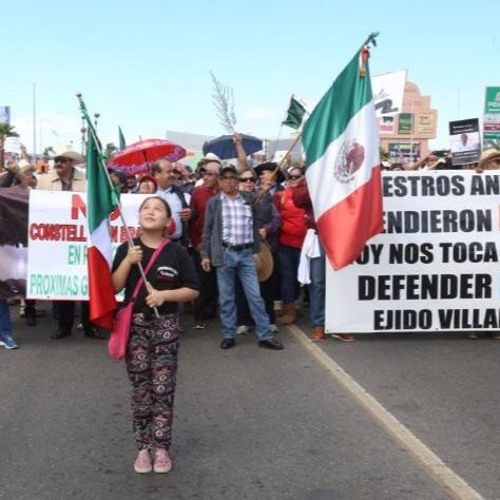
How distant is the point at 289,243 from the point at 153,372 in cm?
422

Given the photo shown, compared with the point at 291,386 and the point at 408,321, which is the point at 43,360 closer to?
the point at 291,386

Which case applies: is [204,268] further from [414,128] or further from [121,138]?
[414,128]

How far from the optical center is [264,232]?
302 inches

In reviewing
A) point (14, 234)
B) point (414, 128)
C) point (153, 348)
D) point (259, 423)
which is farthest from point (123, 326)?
point (414, 128)

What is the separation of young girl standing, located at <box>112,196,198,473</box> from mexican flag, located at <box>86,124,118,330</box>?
100 mm

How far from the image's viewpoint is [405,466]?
400 cm

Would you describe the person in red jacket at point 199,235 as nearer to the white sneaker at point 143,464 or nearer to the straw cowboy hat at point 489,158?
the straw cowboy hat at point 489,158

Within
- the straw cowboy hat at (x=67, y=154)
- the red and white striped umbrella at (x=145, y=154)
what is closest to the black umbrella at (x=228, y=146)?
the red and white striped umbrella at (x=145, y=154)

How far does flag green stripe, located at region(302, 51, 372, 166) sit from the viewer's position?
22.0 feet

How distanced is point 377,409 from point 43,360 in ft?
10.5

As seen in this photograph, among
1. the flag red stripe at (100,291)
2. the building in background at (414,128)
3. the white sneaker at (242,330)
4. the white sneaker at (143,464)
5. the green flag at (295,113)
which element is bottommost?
the white sneaker at (143,464)

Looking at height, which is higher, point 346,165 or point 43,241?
point 346,165

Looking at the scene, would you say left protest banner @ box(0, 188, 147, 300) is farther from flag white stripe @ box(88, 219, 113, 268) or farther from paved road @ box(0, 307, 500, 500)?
flag white stripe @ box(88, 219, 113, 268)

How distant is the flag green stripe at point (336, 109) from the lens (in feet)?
22.0
